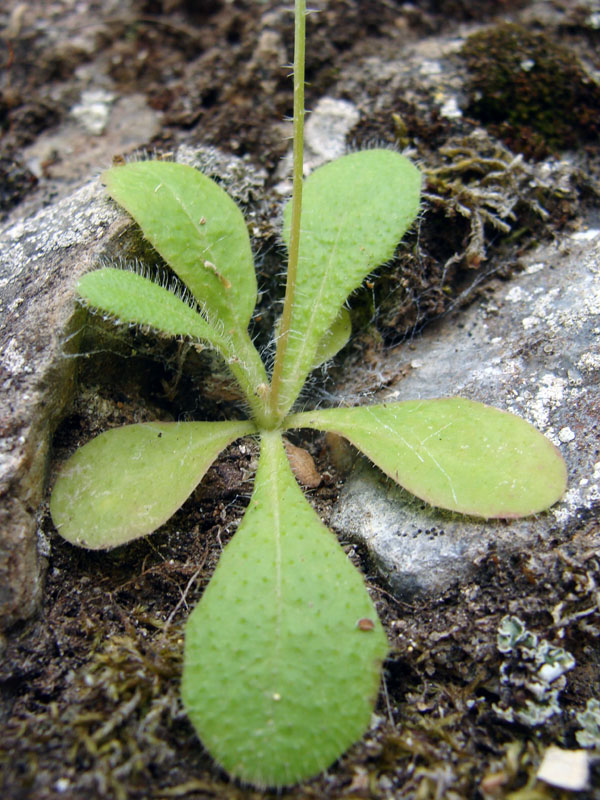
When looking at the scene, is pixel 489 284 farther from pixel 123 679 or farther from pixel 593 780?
pixel 123 679

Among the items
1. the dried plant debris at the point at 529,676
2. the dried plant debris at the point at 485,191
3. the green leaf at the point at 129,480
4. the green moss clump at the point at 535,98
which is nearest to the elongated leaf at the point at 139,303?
the green leaf at the point at 129,480

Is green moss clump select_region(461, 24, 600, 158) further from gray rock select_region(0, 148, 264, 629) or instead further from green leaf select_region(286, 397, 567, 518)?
gray rock select_region(0, 148, 264, 629)

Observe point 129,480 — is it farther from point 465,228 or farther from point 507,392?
point 465,228

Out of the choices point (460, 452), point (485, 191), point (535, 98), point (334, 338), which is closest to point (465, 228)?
point (485, 191)

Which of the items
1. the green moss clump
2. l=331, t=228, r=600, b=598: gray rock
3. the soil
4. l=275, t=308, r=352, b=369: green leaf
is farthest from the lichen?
the green moss clump

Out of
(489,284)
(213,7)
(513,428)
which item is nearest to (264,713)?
(513,428)

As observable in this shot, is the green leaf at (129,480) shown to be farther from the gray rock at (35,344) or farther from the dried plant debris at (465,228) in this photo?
the dried plant debris at (465,228)
